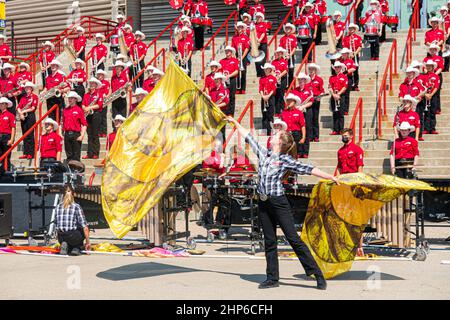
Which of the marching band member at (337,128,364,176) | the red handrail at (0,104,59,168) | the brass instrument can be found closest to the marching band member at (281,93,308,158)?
the marching band member at (337,128,364,176)

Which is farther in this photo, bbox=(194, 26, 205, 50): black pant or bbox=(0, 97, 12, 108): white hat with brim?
bbox=(194, 26, 205, 50): black pant

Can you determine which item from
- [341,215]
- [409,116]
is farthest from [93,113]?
[341,215]

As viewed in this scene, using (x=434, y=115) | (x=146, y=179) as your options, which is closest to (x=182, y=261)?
(x=146, y=179)

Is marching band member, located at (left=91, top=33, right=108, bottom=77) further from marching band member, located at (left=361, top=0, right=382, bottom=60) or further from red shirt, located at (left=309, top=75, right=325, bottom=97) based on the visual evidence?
marching band member, located at (left=361, top=0, right=382, bottom=60)

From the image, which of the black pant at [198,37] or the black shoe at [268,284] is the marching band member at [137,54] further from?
the black shoe at [268,284]

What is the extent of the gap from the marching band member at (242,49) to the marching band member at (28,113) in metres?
4.89

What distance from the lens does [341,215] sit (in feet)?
33.7

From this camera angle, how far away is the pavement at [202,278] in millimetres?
8953

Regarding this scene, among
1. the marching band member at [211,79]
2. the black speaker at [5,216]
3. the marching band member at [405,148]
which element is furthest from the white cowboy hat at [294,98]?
the black speaker at [5,216]

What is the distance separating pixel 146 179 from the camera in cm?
1030

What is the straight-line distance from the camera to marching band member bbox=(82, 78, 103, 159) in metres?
18.7

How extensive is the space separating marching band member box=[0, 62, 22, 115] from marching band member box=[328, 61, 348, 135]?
24.4ft

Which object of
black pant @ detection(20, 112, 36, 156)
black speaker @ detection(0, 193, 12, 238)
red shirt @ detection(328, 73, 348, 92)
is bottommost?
black speaker @ detection(0, 193, 12, 238)

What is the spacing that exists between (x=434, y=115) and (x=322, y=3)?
5426 mm
